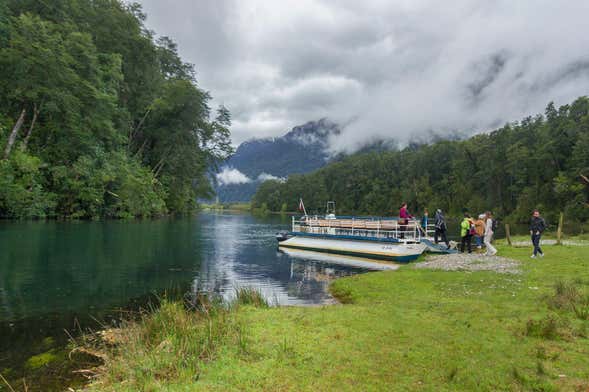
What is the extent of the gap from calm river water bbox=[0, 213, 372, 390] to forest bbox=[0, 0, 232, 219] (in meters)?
19.1

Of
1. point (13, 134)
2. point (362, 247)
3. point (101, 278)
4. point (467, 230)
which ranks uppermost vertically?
point (13, 134)

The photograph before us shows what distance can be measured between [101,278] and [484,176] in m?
113

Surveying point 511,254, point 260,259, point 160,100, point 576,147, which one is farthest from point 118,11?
point 576,147

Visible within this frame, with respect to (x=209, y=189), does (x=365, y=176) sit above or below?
above

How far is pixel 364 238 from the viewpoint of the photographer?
31.6 metres

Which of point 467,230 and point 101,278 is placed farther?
point 467,230

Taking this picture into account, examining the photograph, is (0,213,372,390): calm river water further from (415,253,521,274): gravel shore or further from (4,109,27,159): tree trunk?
(4,109,27,159): tree trunk

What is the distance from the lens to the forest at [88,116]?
1890 inches

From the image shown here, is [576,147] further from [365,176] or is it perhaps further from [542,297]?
[365,176]

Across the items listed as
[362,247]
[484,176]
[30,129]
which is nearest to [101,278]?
[362,247]

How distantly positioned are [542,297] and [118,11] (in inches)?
3030

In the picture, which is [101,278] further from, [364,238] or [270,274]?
[364,238]

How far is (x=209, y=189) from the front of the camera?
97.4 m

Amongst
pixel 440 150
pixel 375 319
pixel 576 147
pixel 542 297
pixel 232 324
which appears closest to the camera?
pixel 232 324
